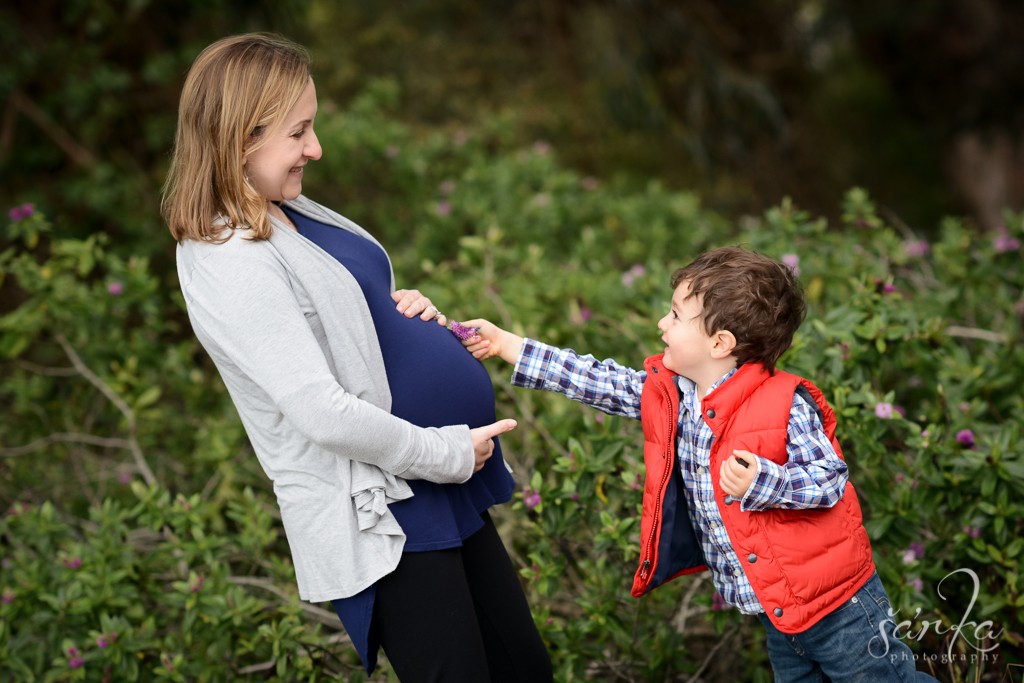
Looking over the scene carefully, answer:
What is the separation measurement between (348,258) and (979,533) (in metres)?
1.95

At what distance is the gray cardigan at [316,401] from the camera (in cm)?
179

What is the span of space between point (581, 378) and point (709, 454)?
1.15ft

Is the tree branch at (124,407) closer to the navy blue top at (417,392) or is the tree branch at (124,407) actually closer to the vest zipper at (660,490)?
the navy blue top at (417,392)

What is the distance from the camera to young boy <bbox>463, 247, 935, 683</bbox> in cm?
202

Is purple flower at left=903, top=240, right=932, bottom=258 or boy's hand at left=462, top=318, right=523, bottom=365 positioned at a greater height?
boy's hand at left=462, top=318, right=523, bottom=365

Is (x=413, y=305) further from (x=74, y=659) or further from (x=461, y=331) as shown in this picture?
(x=74, y=659)

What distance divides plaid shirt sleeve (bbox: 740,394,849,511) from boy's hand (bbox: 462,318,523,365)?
2.08ft

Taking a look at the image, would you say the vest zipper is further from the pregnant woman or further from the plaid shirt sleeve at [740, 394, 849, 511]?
the pregnant woman

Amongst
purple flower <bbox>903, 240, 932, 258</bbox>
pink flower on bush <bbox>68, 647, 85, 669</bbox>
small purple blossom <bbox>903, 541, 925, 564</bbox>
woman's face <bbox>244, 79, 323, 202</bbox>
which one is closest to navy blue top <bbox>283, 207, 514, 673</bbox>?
woman's face <bbox>244, 79, 323, 202</bbox>

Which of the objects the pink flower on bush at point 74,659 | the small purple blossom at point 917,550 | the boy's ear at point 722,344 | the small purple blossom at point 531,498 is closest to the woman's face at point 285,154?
the boy's ear at point 722,344

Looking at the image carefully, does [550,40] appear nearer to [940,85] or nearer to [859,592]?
[940,85]

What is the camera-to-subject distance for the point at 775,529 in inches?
79.8

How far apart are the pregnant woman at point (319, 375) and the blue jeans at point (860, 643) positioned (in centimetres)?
70

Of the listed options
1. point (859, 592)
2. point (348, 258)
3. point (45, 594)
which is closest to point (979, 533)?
point (859, 592)
